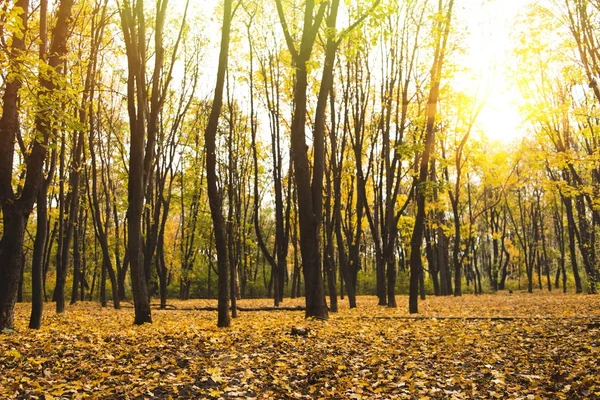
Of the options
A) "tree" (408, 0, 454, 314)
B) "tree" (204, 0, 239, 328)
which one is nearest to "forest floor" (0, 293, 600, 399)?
"tree" (204, 0, 239, 328)

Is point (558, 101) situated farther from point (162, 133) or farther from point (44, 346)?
point (44, 346)

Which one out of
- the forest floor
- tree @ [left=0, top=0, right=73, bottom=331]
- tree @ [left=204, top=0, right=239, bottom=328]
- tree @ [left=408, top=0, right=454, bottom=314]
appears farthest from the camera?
tree @ [left=408, top=0, right=454, bottom=314]

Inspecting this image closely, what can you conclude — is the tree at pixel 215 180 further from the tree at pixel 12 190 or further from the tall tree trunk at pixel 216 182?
the tree at pixel 12 190

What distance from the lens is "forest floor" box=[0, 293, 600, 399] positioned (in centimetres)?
588

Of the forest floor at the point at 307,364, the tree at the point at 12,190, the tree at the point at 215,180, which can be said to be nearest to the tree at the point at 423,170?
the forest floor at the point at 307,364

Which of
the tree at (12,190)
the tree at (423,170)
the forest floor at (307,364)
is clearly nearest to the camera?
the forest floor at (307,364)

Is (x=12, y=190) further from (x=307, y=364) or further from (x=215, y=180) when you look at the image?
(x=307, y=364)

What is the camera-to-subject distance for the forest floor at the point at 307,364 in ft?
19.3

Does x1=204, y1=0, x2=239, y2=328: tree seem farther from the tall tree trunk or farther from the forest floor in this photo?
the forest floor

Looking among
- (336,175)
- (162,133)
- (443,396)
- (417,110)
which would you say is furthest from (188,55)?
(443,396)

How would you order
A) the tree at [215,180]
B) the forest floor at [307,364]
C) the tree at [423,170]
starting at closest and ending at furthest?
the forest floor at [307,364] < the tree at [215,180] < the tree at [423,170]

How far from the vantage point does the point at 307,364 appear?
24.0 ft

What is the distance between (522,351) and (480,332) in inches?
84.7

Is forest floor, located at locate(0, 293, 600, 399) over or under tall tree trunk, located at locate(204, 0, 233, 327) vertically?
under
